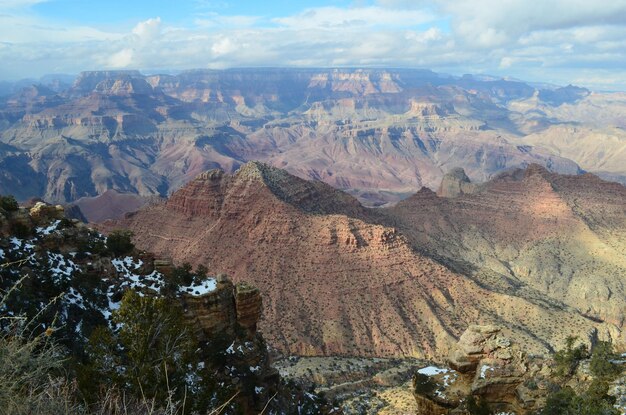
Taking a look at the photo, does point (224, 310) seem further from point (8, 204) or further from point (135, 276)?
point (8, 204)

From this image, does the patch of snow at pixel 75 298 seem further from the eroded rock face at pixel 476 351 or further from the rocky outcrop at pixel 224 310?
the eroded rock face at pixel 476 351

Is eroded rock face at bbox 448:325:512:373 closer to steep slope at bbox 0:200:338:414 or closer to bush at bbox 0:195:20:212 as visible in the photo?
steep slope at bbox 0:200:338:414

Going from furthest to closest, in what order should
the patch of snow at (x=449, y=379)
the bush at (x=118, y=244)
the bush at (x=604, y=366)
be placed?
the bush at (x=118, y=244), the patch of snow at (x=449, y=379), the bush at (x=604, y=366)

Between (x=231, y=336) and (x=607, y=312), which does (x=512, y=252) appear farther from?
(x=231, y=336)

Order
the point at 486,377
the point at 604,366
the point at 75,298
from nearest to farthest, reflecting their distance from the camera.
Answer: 1. the point at 604,366
2. the point at 486,377
3. the point at 75,298

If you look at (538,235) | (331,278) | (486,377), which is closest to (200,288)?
(486,377)

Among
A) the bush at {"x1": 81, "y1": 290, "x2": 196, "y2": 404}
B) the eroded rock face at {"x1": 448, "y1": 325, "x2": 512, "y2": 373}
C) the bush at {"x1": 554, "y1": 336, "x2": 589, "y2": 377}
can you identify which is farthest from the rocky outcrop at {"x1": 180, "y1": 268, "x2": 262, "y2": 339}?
the bush at {"x1": 554, "y1": 336, "x2": 589, "y2": 377}

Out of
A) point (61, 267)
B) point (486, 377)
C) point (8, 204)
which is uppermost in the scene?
point (8, 204)

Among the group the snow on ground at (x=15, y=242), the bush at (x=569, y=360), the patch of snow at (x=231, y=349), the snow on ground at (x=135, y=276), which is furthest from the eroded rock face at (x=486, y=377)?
the snow on ground at (x=15, y=242)
